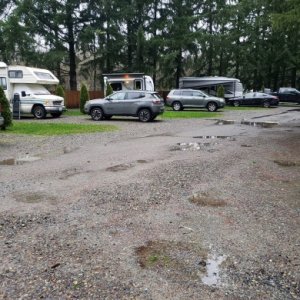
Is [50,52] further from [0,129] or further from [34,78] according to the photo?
[0,129]

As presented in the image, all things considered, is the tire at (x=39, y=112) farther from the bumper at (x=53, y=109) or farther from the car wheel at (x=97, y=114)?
the car wheel at (x=97, y=114)

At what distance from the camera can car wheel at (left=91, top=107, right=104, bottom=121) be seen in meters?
20.0

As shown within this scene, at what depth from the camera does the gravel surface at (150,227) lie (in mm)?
3320

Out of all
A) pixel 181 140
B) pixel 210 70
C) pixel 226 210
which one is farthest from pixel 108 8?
pixel 226 210

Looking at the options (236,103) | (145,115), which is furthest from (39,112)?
(236,103)

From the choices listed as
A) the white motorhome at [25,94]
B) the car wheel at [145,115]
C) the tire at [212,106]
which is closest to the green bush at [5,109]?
the white motorhome at [25,94]

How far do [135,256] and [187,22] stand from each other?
3611 centimetres

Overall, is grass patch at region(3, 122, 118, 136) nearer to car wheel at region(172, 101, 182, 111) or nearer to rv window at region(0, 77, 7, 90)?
rv window at region(0, 77, 7, 90)

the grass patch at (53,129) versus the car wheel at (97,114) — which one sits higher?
the car wheel at (97,114)

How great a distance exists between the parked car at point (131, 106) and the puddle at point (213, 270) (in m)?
15.5

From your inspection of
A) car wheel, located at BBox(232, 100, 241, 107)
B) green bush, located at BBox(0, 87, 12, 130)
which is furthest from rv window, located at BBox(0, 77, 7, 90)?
car wheel, located at BBox(232, 100, 241, 107)

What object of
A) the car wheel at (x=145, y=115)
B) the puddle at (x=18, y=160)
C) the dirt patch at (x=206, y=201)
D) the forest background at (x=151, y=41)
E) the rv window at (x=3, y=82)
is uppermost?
the forest background at (x=151, y=41)

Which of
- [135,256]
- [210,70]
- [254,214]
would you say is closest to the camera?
[135,256]

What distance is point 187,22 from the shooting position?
37156mm
